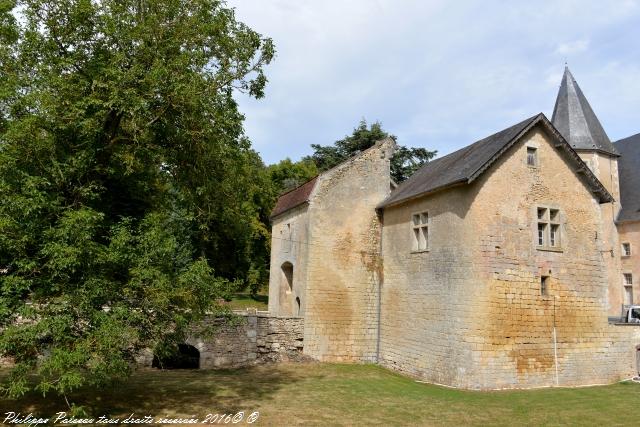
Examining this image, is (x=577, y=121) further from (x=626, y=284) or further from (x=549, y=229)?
(x=549, y=229)

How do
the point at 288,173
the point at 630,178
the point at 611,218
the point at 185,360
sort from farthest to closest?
the point at 288,173 → the point at 630,178 → the point at 611,218 → the point at 185,360

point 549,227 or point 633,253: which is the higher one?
point 633,253

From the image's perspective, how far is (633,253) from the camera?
29766 millimetres

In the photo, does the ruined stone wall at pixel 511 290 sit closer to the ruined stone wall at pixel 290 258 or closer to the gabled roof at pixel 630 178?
the ruined stone wall at pixel 290 258

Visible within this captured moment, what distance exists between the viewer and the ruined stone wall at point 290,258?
1794 cm

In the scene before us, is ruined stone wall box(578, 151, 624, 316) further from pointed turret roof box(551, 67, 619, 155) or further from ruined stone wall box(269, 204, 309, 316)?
ruined stone wall box(269, 204, 309, 316)

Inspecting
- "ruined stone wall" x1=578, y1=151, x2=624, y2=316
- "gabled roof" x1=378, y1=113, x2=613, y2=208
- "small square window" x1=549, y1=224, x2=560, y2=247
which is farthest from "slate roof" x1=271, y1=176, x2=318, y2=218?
"ruined stone wall" x1=578, y1=151, x2=624, y2=316

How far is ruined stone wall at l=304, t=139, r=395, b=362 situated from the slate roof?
50 centimetres

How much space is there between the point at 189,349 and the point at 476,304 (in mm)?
10799

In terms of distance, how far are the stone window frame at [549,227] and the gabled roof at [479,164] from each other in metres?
1.74

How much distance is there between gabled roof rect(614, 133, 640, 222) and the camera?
3011 cm

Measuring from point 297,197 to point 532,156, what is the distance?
883 centimetres

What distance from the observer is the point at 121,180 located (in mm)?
10289

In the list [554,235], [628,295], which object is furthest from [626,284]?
[554,235]
